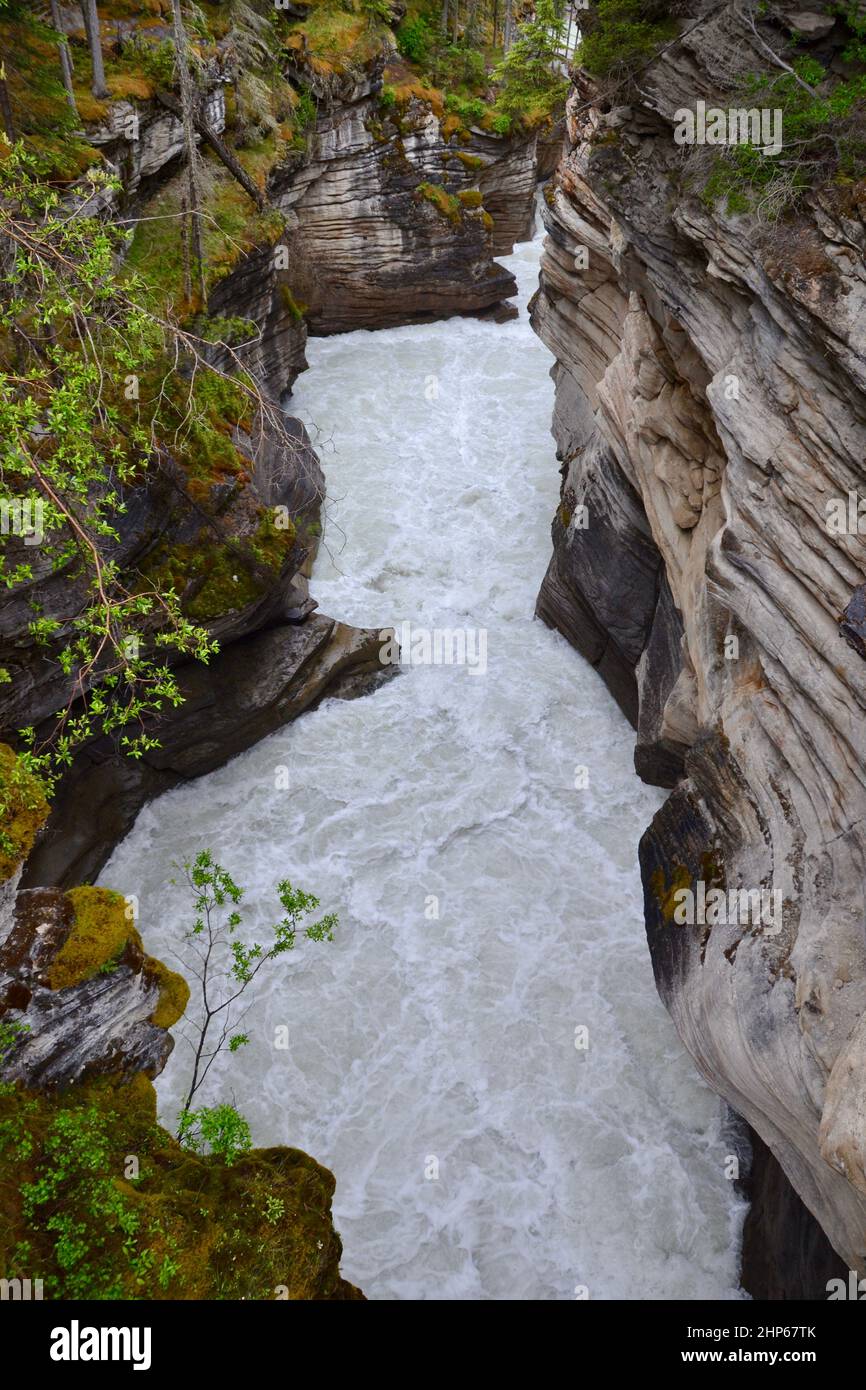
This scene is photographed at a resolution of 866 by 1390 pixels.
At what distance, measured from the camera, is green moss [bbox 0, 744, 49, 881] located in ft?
24.7

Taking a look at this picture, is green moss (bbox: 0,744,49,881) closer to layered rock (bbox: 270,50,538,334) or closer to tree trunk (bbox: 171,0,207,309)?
tree trunk (bbox: 171,0,207,309)

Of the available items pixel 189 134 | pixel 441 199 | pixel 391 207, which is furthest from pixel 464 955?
pixel 441 199

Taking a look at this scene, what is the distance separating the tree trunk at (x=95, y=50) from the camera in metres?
16.6

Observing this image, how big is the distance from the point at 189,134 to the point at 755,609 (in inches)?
525

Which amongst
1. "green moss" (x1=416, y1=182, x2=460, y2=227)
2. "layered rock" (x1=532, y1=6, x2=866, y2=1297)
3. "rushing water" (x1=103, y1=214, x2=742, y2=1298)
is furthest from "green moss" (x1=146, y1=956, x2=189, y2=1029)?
"green moss" (x1=416, y1=182, x2=460, y2=227)

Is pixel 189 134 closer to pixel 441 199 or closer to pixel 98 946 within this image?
pixel 441 199

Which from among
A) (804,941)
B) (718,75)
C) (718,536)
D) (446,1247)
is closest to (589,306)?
A: (718,75)

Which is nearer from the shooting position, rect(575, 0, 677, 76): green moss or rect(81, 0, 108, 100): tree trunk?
rect(575, 0, 677, 76): green moss

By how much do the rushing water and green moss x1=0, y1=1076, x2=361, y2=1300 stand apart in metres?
4.42

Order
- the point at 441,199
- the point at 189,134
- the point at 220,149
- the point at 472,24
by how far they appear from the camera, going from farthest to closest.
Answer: the point at 472,24 → the point at 441,199 → the point at 220,149 → the point at 189,134

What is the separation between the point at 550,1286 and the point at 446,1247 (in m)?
1.36

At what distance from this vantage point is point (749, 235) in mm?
9328

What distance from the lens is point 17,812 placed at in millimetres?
7766

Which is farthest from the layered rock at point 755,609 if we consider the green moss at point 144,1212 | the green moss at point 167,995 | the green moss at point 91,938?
the green moss at point 91,938
